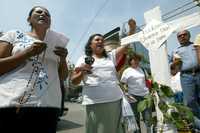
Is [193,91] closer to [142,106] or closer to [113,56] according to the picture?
[142,106]

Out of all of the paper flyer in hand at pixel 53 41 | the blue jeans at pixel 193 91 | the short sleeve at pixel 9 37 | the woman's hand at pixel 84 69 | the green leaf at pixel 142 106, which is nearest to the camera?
the short sleeve at pixel 9 37

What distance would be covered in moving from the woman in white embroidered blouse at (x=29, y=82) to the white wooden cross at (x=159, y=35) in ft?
5.81

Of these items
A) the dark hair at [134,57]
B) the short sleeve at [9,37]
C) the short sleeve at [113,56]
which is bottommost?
the short sleeve at [9,37]

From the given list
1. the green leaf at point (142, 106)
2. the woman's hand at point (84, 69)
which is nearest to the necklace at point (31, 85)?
the woman's hand at point (84, 69)

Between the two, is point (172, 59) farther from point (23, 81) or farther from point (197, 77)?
point (23, 81)

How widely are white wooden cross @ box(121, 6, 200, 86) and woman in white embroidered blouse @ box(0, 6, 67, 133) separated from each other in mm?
1770

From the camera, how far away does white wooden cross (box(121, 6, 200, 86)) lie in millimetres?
3922

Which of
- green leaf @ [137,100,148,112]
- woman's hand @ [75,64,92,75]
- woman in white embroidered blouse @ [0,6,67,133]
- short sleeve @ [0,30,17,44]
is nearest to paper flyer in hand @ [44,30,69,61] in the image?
woman in white embroidered blouse @ [0,6,67,133]

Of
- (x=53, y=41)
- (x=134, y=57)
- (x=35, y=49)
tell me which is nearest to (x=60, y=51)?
(x=53, y=41)

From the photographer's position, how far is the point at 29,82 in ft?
7.86

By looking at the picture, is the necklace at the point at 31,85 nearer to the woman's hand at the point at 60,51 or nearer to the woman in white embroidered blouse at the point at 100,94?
the woman's hand at the point at 60,51

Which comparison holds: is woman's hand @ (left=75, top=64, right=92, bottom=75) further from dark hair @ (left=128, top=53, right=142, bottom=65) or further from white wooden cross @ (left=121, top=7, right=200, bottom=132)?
dark hair @ (left=128, top=53, right=142, bottom=65)

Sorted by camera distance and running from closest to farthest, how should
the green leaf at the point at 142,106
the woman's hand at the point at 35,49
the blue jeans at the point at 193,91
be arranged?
the woman's hand at the point at 35,49 → the green leaf at the point at 142,106 → the blue jeans at the point at 193,91

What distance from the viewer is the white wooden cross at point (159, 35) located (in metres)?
3.92
